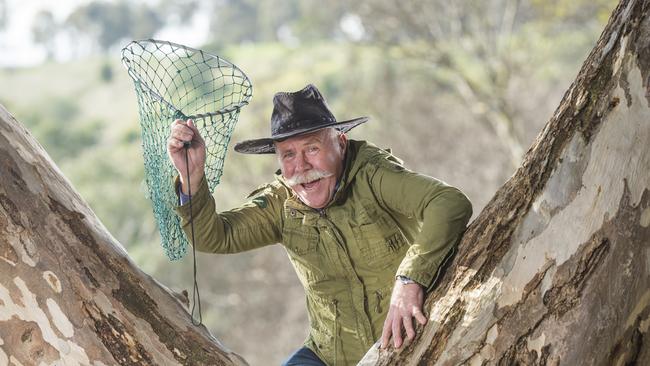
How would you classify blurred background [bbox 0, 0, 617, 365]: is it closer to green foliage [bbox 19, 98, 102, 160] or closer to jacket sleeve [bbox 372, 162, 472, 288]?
jacket sleeve [bbox 372, 162, 472, 288]

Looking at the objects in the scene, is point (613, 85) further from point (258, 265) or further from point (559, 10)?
point (258, 265)

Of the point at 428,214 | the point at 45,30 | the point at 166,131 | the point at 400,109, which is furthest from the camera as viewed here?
the point at 45,30

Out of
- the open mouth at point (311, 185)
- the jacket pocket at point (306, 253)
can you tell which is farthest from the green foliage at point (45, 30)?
the open mouth at point (311, 185)

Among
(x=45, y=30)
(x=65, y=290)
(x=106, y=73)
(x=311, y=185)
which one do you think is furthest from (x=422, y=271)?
(x=45, y=30)

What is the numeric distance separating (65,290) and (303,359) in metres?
1.19

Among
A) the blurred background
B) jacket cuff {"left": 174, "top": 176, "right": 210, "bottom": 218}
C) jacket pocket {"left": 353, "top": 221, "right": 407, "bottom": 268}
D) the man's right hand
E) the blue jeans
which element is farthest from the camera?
the blurred background

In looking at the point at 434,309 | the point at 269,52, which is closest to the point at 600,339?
the point at 434,309

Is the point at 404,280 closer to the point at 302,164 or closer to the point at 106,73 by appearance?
the point at 302,164

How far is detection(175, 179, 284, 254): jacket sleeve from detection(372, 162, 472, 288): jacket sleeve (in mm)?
525

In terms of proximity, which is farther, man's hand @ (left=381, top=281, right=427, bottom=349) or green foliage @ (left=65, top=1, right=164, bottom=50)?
green foliage @ (left=65, top=1, right=164, bottom=50)

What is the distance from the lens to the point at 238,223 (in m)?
3.53

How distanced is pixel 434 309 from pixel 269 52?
5538 centimetres

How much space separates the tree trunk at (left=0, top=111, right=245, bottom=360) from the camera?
2.68 m

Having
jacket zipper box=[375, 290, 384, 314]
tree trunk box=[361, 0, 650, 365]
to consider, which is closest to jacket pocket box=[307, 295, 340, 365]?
jacket zipper box=[375, 290, 384, 314]
